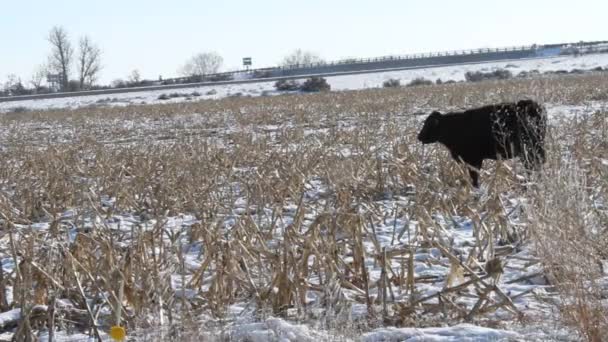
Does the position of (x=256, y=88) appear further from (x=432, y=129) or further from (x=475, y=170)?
(x=475, y=170)

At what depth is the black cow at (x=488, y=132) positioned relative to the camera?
875cm

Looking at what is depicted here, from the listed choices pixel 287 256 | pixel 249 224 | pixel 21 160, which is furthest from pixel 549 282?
pixel 21 160

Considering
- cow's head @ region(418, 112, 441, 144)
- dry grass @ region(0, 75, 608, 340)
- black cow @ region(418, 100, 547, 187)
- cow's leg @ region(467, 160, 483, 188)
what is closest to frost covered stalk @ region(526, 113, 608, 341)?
dry grass @ region(0, 75, 608, 340)

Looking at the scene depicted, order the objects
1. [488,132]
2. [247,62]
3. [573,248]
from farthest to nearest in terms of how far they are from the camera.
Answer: [247,62] < [488,132] < [573,248]

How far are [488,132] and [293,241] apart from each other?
4770mm

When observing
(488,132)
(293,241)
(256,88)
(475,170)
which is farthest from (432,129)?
(256,88)

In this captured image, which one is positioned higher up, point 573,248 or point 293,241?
point 573,248

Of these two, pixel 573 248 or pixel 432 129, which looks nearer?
pixel 573 248

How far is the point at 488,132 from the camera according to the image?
9.43 metres

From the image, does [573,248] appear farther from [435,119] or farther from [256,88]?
[256,88]

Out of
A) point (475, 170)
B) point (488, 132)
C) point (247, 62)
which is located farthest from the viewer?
point (247, 62)

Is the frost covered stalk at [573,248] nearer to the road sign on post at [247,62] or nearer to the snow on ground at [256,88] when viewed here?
the snow on ground at [256,88]

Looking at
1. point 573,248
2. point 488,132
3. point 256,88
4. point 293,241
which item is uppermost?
point 256,88

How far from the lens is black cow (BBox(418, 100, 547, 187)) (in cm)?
875
